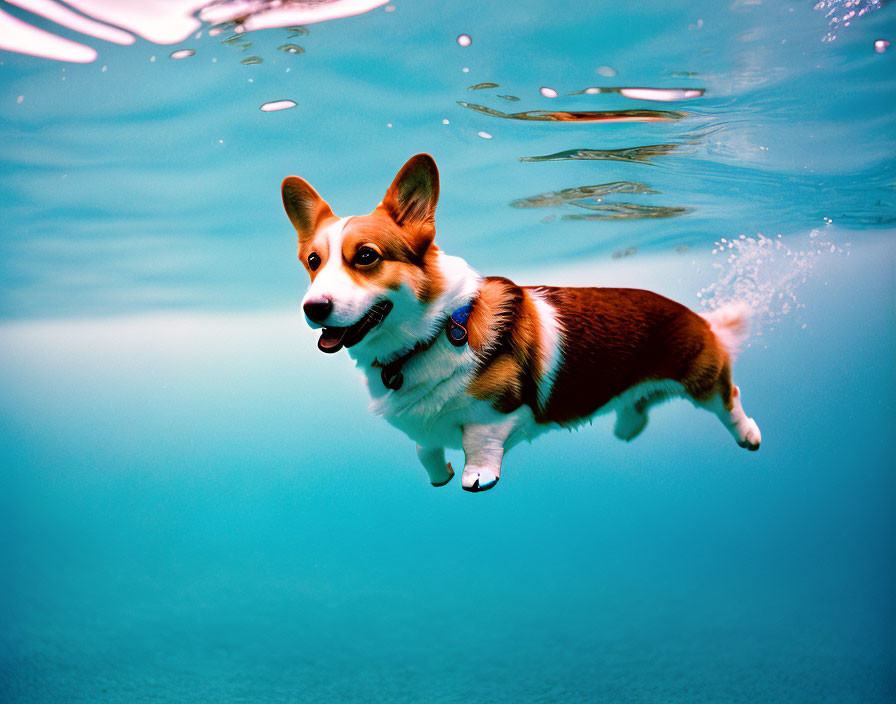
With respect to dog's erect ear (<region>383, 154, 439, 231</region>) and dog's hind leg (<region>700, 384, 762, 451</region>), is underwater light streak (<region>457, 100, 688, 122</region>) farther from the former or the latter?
dog's erect ear (<region>383, 154, 439, 231</region>)

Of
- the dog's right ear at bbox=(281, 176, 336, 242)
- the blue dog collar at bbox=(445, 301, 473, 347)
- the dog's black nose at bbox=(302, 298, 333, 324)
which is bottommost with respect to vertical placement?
the dog's black nose at bbox=(302, 298, 333, 324)

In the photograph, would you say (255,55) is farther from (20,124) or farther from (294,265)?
(294,265)

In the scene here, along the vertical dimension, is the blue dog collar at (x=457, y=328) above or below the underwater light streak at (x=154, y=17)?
below

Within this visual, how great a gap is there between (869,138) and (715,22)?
9.25ft

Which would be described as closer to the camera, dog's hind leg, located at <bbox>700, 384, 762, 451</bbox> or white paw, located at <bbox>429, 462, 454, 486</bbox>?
white paw, located at <bbox>429, 462, 454, 486</bbox>

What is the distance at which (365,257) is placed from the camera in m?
2.17

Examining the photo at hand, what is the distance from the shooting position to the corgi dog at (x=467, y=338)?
2188mm

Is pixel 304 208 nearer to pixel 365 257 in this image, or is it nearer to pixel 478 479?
pixel 365 257

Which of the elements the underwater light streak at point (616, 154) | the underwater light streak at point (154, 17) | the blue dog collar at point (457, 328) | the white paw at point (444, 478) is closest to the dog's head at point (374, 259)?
the blue dog collar at point (457, 328)

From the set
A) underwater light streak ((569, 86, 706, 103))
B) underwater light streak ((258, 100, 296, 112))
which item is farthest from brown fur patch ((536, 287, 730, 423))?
underwater light streak ((258, 100, 296, 112))

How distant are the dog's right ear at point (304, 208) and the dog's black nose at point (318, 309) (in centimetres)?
49

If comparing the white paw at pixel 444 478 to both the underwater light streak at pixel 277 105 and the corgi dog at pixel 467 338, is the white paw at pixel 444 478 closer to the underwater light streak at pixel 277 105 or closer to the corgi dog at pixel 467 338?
the corgi dog at pixel 467 338

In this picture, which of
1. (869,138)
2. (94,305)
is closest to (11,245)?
(94,305)

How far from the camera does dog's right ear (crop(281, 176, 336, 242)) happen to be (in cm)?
233
